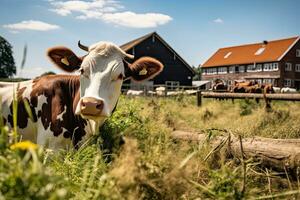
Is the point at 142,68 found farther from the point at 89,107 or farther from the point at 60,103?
the point at 89,107

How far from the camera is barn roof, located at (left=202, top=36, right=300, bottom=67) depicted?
188 ft

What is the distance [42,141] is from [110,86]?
40.1 inches

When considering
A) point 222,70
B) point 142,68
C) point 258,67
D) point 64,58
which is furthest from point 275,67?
point 64,58

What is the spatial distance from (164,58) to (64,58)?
40.3m

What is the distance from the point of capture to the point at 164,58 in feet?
146

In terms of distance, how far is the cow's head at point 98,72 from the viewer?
3445mm

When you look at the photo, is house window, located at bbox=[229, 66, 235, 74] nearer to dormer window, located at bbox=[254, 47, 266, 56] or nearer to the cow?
dormer window, located at bbox=[254, 47, 266, 56]

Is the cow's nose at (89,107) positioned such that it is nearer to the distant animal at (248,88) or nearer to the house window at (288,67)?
the distant animal at (248,88)

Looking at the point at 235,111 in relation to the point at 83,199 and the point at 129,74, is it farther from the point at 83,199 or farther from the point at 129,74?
the point at 83,199

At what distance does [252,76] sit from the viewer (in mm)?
60062

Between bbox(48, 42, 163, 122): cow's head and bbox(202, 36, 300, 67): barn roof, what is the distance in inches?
2185

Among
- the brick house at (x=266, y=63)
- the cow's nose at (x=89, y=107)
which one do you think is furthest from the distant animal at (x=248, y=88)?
the brick house at (x=266, y=63)

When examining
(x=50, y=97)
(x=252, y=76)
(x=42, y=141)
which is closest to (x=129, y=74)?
(x=50, y=97)

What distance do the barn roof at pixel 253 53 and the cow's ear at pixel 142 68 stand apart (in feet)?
180
